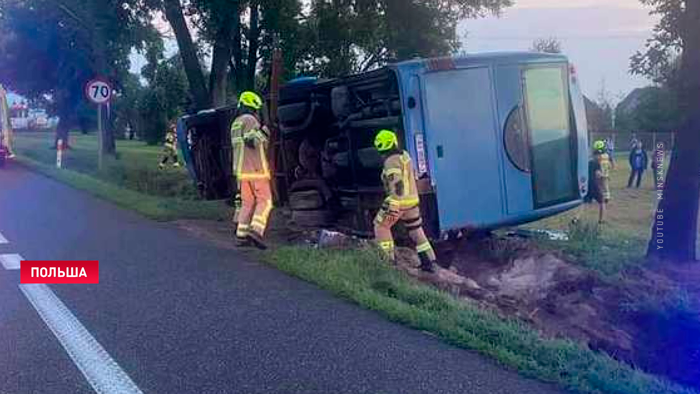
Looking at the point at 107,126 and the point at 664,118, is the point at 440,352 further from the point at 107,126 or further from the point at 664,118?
the point at 664,118

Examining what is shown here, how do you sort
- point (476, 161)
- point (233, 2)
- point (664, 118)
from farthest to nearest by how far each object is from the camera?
point (664, 118)
point (233, 2)
point (476, 161)

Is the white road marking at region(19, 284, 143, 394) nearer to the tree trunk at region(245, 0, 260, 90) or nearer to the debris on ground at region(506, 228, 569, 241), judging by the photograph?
the debris on ground at region(506, 228, 569, 241)

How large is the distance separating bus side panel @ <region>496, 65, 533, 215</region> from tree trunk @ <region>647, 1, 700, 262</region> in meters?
1.94

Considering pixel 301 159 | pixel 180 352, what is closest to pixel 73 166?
pixel 301 159

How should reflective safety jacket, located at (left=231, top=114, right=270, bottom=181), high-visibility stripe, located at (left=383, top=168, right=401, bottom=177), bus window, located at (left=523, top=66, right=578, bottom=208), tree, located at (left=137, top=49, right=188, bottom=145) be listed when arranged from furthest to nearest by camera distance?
tree, located at (left=137, top=49, right=188, bottom=145)
bus window, located at (left=523, top=66, right=578, bottom=208)
reflective safety jacket, located at (left=231, top=114, right=270, bottom=181)
high-visibility stripe, located at (left=383, top=168, right=401, bottom=177)

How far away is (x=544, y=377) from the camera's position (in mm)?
4828

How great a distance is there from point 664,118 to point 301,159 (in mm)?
40848

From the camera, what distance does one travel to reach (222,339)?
5.54 m

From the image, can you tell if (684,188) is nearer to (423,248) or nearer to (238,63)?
(423,248)

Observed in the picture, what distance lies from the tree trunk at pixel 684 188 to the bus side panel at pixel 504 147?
A: 6.36 ft

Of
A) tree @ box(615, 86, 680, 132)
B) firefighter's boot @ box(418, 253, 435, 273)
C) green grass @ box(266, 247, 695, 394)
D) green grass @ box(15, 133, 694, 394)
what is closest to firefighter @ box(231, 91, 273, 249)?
green grass @ box(15, 133, 694, 394)

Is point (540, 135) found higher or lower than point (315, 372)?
higher

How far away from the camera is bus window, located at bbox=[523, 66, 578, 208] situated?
1023 centimetres

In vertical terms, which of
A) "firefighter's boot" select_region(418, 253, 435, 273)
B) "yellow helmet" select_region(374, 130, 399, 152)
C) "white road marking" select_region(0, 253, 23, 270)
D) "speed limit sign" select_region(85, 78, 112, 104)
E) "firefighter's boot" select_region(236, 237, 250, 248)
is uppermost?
"speed limit sign" select_region(85, 78, 112, 104)
